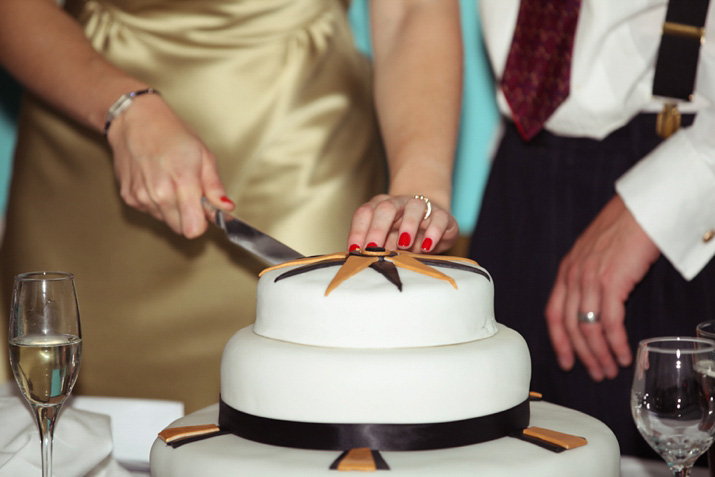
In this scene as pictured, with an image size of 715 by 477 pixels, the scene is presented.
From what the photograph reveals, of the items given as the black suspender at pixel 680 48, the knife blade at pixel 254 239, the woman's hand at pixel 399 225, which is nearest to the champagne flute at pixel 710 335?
the woman's hand at pixel 399 225

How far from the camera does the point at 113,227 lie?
1778mm

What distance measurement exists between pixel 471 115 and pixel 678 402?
161cm

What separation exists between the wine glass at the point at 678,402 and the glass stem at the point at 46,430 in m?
0.62

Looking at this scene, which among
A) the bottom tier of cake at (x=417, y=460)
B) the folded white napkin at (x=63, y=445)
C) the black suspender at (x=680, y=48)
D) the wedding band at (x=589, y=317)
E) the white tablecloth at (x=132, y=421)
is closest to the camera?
the bottom tier of cake at (x=417, y=460)

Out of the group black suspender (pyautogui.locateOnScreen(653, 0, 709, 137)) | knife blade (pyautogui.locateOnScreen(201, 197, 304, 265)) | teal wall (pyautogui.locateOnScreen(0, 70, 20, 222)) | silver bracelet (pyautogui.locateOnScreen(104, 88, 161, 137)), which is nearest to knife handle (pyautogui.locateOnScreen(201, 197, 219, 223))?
knife blade (pyautogui.locateOnScreen(201, 197, 304, 265))

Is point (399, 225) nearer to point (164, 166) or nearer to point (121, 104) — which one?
point (164, 166)

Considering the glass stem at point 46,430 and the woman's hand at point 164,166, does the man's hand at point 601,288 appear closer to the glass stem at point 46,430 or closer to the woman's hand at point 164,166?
the woman's hand at point 164,166

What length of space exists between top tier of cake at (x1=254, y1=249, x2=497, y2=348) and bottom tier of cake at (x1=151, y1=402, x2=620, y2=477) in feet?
0.36

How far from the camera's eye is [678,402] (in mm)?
792

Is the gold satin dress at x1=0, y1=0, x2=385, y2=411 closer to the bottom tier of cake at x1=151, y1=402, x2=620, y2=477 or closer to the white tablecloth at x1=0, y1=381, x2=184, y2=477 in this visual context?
the white tablecloth at x1=0, y1=381, x2=184, y2=477

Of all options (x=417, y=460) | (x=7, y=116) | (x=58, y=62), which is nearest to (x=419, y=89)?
(x=58, y=62)

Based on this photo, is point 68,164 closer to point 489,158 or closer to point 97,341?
point 97,341

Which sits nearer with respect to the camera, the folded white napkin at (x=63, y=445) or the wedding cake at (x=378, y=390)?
the wedding cake at (x=378, y=390)

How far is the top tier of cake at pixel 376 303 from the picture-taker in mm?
807
